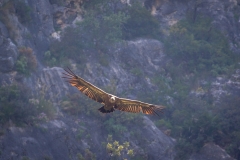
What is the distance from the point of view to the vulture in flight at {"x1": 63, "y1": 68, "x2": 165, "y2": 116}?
1359cm

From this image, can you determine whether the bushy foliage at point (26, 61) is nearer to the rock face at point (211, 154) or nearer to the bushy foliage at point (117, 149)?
the bushy foliage at point (117, 149)

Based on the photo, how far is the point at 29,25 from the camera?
27.5 m

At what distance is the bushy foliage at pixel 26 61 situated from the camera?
23.4 m

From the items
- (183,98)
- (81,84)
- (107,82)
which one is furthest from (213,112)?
(81,84)

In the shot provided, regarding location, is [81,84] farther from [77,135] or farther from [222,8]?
[222,8]

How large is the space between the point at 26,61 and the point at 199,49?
Result: 14.8m

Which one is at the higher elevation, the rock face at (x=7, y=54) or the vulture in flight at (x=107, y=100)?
the rock face at (x=7, y=54)

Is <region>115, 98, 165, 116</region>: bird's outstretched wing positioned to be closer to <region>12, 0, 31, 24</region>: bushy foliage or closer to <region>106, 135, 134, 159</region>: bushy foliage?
<region>106, 135, 134, 159</region>: bushy foliage

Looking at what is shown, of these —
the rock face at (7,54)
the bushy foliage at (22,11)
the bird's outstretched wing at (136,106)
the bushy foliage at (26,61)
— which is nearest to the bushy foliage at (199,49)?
the bushy foliage at (22,11)

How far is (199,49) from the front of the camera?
32.8 meters

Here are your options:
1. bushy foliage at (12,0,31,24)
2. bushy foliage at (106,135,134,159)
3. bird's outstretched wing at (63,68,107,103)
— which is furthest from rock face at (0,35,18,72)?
bird's outstretched wing at (63,68,107,103)

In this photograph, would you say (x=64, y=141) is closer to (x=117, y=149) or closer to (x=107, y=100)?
(x=117, y=149)

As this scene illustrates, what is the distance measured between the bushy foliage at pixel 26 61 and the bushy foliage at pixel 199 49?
500 inches

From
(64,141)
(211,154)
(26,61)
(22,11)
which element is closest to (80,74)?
(26,61)
